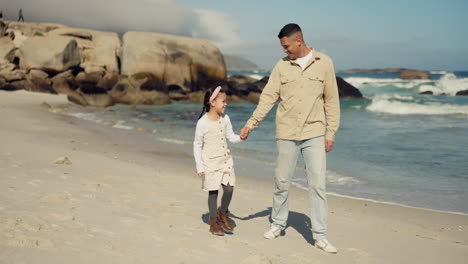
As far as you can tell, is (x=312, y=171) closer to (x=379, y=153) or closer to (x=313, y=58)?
(x=313, y=58)

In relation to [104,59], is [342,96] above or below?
below

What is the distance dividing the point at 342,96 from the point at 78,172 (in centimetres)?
3380

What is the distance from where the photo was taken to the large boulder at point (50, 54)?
28.3 meters

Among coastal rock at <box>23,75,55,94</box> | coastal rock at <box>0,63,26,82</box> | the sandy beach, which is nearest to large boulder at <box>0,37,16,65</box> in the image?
coastal rock at <box>0,63,26,82</box>

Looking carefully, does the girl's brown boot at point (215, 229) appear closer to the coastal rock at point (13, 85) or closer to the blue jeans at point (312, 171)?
the blue jeans at point (312, 171)

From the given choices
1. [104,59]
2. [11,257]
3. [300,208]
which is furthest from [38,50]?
[11,257]

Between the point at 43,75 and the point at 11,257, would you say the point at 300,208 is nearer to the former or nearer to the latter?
the point at 11,257

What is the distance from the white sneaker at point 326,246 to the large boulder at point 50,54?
2712cm

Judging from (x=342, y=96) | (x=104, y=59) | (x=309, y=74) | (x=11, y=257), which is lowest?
(x=342, y=96)

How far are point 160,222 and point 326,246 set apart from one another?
1.72 meters

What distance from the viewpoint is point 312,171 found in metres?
4.42

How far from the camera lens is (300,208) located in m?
6.47

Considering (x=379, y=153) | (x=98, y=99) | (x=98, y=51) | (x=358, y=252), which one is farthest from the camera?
(x=98, y=51)

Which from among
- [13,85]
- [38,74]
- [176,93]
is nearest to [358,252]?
[13,85]
